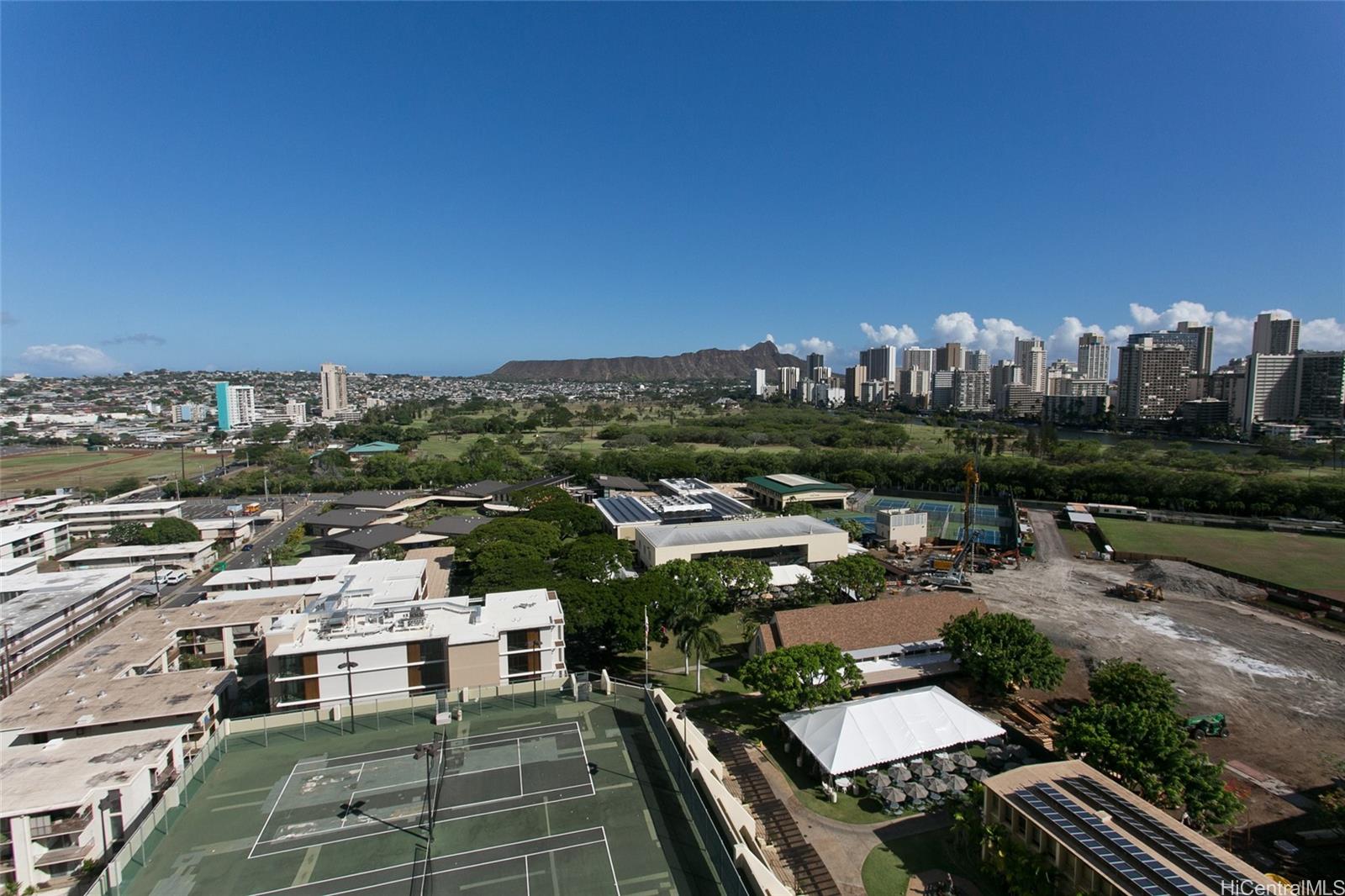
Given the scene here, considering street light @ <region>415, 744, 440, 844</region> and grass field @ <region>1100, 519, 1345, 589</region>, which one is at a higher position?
street light @ <region>415, 744, 440, 844</region>

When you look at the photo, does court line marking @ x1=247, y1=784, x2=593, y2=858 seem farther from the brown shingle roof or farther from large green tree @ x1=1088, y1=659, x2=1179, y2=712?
large green tree @ x1=1088, y1=659, x2=1179, y2=712

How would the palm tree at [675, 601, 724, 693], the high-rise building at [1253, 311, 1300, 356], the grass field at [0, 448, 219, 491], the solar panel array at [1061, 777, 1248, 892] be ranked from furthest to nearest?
the high-rise building at [1253, 311, 1300, 356] → the grass field at [0, 448, 219, 491] → the palm tree at [675, 601, 724, 693] → the solar panel array at [1061, 777, 1248, 892]

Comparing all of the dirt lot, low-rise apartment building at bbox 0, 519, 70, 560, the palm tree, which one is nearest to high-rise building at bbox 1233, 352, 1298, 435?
the dirt lot

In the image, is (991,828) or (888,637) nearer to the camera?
(991,828)

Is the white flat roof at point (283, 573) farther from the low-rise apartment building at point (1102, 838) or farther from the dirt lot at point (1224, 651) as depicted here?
the dirt lot at point (1224, 651)

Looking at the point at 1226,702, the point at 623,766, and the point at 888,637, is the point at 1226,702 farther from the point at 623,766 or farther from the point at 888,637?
the point at 623,766

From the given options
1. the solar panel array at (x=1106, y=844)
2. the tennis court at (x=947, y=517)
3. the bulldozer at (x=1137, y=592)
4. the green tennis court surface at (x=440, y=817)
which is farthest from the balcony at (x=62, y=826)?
the bulldozer at (x=1137, y=592)

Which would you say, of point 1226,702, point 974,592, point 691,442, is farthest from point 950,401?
point 1226,702

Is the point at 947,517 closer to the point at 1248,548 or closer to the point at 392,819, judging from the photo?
the point at 1248,548
